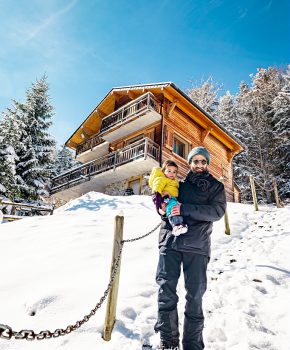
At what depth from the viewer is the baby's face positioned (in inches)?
129

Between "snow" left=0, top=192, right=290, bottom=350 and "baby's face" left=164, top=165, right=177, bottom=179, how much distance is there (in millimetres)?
1745

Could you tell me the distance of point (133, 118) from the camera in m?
16.0

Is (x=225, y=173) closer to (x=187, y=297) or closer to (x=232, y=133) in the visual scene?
(x=232, y=133)

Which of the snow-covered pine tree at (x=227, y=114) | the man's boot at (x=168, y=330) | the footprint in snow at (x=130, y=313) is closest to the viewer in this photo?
the man's boot at (x=168, y=330)

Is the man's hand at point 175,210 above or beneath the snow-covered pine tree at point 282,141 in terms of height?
beneath

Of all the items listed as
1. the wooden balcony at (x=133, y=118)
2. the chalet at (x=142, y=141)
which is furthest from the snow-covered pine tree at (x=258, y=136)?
the wooden balcony at (x=133, y=118)

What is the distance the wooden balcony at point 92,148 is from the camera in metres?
19.8

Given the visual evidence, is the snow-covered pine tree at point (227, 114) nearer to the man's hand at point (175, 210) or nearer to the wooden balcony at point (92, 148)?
the wooden balcony at point (92, 148)

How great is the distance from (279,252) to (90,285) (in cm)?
396

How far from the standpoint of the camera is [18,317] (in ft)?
9.74

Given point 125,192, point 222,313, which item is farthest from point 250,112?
point 222,313

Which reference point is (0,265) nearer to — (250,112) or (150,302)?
(150,302)

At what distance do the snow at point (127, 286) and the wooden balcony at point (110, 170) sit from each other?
7.40m

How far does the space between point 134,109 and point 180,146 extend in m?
3.83
